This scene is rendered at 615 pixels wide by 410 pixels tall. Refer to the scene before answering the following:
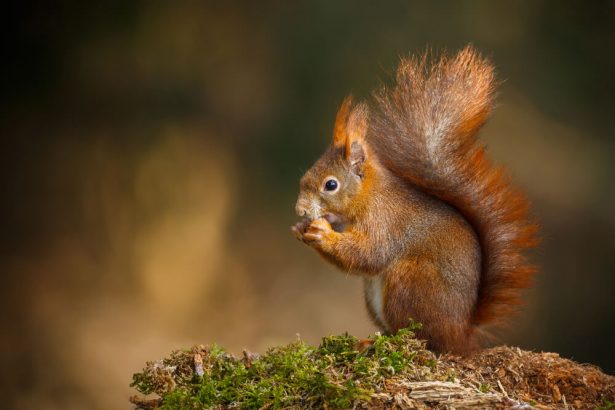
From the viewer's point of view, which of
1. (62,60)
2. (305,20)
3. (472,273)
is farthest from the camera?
(305,20)

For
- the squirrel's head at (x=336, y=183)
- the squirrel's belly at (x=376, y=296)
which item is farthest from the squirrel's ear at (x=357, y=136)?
the squirrel's belly at (x=376, y=296)

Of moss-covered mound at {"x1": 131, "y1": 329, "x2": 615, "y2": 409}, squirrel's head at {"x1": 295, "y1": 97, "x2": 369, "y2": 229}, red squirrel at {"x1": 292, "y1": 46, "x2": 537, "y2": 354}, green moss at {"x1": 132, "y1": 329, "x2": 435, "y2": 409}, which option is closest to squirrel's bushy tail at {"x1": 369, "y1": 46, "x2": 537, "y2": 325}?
red squirrel at {"x1": 292, "y1": 46, "x2": 537, "y2": 354}

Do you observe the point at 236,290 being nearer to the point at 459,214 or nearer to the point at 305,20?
the point at 305,20

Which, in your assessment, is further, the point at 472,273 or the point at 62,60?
the point at 62,60

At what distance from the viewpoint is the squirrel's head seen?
8.05 ft

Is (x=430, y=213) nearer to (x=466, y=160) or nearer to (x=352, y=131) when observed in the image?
(x=466, y=160)

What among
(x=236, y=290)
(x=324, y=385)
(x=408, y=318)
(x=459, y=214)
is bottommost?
(x=324, y=385)

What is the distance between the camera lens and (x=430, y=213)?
240cm

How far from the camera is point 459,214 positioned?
2420mm

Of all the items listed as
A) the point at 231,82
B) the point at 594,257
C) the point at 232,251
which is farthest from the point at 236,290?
the point at 594,257

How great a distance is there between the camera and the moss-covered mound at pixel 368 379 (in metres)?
1.85

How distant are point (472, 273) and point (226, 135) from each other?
204 centimetres

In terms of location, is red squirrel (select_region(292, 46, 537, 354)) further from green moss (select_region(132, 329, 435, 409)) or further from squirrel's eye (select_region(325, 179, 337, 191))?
green moss (select_region(132, 329, 435, 409))

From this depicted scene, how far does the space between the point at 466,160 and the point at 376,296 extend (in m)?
0.49
